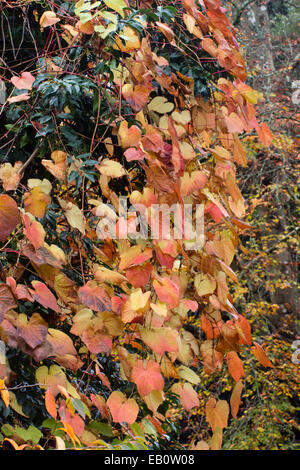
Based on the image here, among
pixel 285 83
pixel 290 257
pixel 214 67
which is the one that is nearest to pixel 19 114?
pixel 214 67

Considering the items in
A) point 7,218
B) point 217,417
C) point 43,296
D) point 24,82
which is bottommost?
point 217,417

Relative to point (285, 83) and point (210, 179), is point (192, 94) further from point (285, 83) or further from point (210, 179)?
point (285, 83)

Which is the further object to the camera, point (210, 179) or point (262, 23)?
point (262, 23)

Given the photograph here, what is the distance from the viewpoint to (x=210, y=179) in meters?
Result: 1.36

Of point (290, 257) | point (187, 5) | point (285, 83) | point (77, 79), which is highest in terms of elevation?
point (187, 5)

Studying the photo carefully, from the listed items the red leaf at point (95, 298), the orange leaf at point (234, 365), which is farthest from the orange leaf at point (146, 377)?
the orange leaf at point (234, 365)

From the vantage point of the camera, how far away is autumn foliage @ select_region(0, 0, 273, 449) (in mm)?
979

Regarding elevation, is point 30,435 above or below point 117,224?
below

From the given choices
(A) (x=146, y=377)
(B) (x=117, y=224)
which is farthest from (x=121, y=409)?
(B) (x=117, y=224)

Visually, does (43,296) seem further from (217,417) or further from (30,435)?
(217,417)

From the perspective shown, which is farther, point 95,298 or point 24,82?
point 24,82

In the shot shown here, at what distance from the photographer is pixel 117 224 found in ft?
3.29

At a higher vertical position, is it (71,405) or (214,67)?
(214,67)

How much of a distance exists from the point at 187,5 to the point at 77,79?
0.32 m
